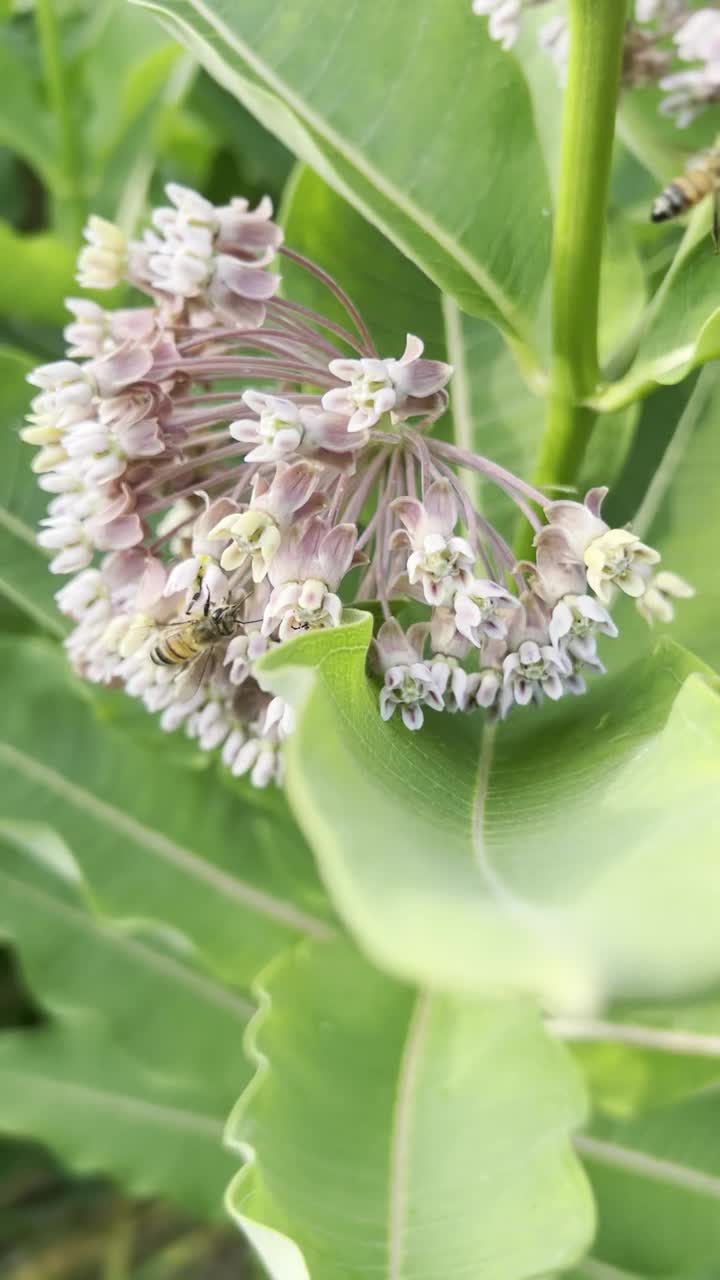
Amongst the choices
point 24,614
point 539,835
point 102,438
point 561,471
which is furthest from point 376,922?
point 24,614

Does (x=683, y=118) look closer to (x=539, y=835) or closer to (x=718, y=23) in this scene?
(x=718, y=23)

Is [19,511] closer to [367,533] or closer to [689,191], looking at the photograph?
[367,533]

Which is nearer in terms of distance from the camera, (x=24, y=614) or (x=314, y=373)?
(x=314, y=373)

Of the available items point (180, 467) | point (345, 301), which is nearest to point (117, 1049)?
point (180, 467)

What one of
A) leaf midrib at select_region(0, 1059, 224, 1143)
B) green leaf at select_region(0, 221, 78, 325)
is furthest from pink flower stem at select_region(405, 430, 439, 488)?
leaf midrib at select_region(0, 1059, 224, 1143)

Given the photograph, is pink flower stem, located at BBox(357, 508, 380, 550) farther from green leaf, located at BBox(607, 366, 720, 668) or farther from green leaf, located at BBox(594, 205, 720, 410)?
green leaf, located at BBox(607, 366, 720, 668)

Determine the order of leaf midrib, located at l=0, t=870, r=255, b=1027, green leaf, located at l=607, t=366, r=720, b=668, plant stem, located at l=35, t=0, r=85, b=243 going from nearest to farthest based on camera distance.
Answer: green leaf, located at l=607, t=366, r=720, b=668
plant stem, located at l=35, t=0, r=85, b=243
leaf midrib, located at l=0, t=870, r=255, b=1027
